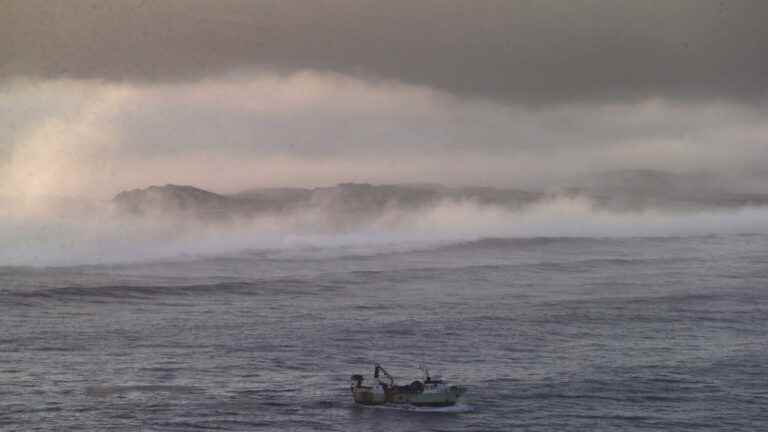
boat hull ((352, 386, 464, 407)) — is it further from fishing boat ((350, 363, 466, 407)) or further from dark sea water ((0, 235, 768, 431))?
dark sea water ((0, 235, 768, 431))

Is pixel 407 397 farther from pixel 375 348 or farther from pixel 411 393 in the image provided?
pixel 375 348

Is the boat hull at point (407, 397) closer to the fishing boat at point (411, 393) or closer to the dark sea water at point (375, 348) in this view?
the fishing boat at point (411, 393)

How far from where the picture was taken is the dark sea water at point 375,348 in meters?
74.8

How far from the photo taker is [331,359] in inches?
3625

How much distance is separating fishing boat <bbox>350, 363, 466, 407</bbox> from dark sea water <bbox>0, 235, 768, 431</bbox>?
906 millimetres

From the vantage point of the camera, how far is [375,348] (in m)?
97.3

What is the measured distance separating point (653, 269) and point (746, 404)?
93.1 metres

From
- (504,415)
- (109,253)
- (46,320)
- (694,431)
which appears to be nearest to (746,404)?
(694,431)

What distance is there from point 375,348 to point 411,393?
1966 centimetres

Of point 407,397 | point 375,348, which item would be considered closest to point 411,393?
point 407,397

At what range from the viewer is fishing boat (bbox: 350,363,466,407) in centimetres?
7688

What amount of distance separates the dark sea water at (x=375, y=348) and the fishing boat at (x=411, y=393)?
35.7 inches

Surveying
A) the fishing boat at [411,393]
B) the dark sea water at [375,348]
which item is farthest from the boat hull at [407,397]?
the dark sea water at [375,348]

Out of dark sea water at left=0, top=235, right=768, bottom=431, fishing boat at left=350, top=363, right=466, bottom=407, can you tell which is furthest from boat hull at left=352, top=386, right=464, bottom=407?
dark sea water at left=0, top=235, right=768, bottom=431
